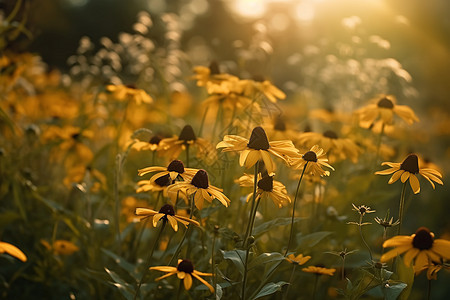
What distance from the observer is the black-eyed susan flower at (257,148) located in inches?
55.6

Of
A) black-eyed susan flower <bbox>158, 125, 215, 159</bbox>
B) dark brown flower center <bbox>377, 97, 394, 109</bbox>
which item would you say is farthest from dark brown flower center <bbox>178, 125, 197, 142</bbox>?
dark brown flower center <bbox>377, 97, 394, 109</bbox>

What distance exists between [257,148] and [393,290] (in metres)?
0.60

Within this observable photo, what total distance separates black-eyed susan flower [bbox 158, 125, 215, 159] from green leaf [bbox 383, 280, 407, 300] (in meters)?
0.89

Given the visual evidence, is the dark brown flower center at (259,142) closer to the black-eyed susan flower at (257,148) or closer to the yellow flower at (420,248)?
the black-eyed susan flower at (257,148)

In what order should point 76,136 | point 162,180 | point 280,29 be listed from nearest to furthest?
point 162,180, point 76,136, point 280,29

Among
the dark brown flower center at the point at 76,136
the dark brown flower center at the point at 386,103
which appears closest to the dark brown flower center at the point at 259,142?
the dark brown flower center at the point at 386,103

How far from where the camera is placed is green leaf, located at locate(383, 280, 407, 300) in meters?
1.43

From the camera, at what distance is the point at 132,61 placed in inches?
153

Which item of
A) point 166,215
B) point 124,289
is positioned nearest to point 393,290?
point 166,215

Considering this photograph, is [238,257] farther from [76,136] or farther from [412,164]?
[76,136]

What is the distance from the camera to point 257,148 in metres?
1.46

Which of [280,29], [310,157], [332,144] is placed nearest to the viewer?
[310,157]

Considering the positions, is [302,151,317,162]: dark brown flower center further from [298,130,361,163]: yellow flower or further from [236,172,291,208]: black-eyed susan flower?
[298,130,361,163]: yellow flower

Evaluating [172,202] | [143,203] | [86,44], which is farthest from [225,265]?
[86,44]
